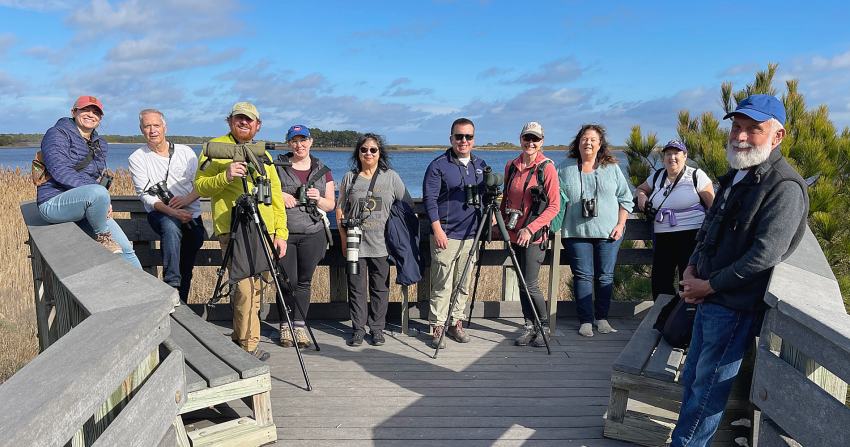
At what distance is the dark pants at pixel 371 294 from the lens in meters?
4.49

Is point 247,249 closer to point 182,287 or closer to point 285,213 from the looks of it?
point 285,213

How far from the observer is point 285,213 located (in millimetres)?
4156

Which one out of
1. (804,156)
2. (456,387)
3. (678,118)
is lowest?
(456,387)

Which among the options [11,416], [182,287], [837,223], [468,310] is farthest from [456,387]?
[837,223]

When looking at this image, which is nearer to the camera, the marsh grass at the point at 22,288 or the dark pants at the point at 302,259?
the dark pants at the point at 302,259

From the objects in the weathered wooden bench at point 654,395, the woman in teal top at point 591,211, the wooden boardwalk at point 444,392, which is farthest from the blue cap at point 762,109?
the woman in teal top at point 591,211

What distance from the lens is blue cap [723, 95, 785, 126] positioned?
2418 mm

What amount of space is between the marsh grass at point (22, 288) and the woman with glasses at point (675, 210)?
1.58 metres

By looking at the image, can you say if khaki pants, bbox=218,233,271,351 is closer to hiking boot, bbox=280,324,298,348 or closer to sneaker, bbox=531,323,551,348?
hiking boot, bbox=280,324,298,348

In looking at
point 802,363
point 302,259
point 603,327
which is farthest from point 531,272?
point 802,363

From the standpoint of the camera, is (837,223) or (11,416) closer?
(11,416)

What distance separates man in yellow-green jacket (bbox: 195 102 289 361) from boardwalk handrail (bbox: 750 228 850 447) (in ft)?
9.58

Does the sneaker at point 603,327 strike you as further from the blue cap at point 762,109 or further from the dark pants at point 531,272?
the blue cap at point 762,109

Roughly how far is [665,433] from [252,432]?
2100 millimetres
